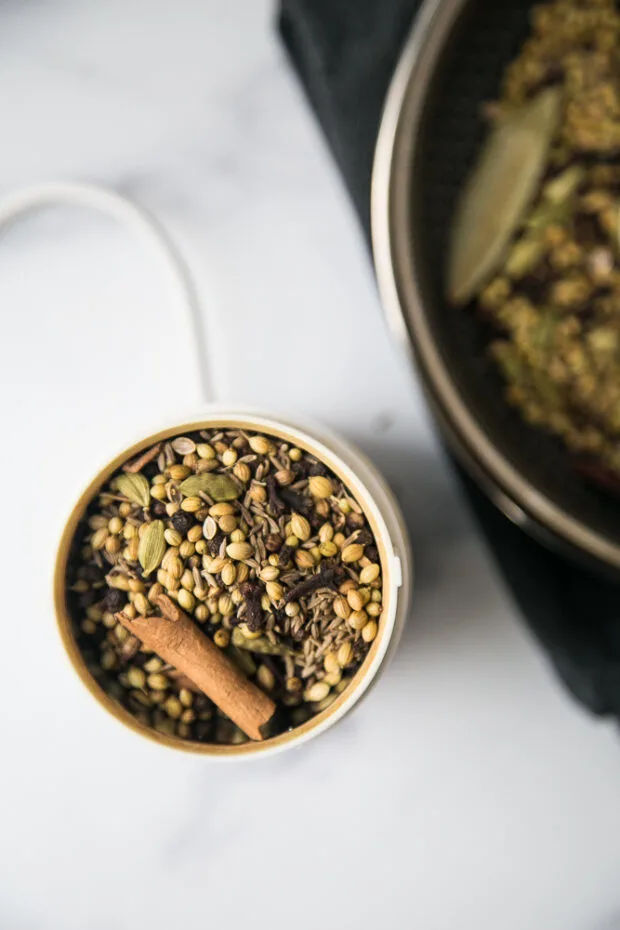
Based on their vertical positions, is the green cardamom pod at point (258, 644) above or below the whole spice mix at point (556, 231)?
below

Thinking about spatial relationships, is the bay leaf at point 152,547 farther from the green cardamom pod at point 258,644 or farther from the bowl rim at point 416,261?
the bowl rim at point 416,261

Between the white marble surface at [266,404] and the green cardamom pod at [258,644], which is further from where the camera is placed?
the white marble surface at [266,404]

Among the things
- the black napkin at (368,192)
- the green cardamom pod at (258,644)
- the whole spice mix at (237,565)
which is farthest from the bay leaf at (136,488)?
the black napkin at (368,192)

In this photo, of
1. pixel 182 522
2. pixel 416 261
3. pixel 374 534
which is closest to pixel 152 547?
pixel 182 522

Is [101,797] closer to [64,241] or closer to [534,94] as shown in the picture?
[64,241]

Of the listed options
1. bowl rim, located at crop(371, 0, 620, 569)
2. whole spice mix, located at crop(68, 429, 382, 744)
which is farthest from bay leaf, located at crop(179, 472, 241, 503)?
bowl rim, located at crop(371, 0, 620, 569)

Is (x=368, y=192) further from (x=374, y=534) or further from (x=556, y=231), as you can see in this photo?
(x=374, y=534)
